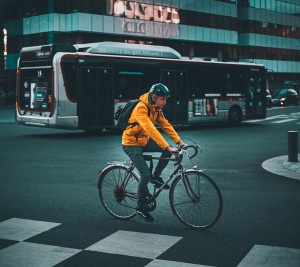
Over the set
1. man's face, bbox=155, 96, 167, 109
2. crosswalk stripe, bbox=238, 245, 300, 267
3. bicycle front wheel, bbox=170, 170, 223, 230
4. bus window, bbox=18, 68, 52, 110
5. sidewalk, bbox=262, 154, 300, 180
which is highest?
bus window, bbox=18, 68, 52, 110

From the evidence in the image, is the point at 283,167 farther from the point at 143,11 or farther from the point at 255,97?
the point at 143,11

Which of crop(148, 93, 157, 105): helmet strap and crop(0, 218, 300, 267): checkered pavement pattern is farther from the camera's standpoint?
crop(148, 93, 157, 105): helmet strap

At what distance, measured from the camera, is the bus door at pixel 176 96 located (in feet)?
71.7

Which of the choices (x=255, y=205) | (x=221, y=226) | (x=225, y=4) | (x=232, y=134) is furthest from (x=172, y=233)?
(x=225, y=4)

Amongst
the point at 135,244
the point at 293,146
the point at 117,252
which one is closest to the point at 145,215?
the point at 135,244

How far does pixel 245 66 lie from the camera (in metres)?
25.5

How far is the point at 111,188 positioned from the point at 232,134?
1405 centimetres

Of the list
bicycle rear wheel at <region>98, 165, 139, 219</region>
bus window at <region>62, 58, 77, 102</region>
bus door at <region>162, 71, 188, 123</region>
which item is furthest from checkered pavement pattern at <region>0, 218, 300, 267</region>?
bus door at <region>162, 71, 188, 123</region>

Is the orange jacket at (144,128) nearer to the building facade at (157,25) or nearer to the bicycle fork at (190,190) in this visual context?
the bicycle fork at (190,190)

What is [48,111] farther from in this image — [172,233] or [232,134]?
[172,233]

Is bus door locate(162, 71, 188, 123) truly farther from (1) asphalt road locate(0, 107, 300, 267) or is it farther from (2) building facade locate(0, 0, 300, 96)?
(2) building facade locate(0, 0, 300, 96)

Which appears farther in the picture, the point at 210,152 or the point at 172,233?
the point at 210,152

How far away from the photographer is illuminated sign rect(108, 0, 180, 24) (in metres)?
50.2

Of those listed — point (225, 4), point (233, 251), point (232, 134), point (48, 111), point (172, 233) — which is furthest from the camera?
point (225, 4)
